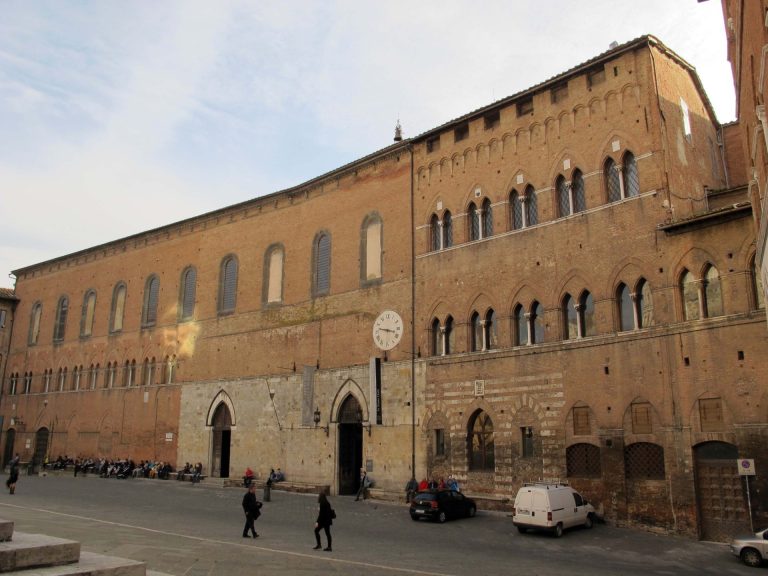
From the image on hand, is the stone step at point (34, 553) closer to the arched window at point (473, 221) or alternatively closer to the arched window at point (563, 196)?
the arched window at point (563, 196)

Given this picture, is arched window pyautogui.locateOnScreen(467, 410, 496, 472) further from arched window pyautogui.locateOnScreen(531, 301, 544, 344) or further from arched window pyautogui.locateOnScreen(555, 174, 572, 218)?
arched window pyautogui.locateOnScreen(555, 174, 572, 218)

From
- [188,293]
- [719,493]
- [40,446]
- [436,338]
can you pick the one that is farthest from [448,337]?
[40,446]

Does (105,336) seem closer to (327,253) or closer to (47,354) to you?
(47,354)

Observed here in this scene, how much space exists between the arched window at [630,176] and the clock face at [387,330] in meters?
→ 10.4

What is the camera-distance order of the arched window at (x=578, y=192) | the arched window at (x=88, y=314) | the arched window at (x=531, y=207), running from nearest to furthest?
the arched window at (x=578, y=192) < the arched window at (x=531, y=207) < the arched window at (x=88, y=314)

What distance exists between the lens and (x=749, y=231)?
1805cm

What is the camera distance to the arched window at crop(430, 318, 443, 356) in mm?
25578

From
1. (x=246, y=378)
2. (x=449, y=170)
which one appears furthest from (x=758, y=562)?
(x=246, y=378)

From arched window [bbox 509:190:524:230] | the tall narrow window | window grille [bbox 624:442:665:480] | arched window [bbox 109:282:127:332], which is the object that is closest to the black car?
window grille [bbox 624:442:665:480]

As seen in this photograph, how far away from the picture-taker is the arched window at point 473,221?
25.4 m

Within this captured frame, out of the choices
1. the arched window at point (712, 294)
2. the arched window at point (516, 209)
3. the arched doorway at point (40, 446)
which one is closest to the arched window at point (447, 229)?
the arched window at point (516, 209)

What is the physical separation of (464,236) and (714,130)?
35.6 feet

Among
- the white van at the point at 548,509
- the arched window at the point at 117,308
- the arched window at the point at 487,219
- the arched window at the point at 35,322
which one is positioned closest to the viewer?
the white van at the point at 548,509

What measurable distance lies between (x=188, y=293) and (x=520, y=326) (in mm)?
21326
